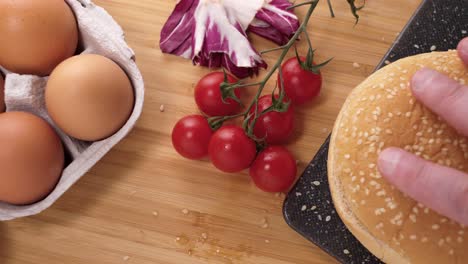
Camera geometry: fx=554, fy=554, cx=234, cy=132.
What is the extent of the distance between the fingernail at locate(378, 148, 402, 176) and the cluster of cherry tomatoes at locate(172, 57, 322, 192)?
317mm

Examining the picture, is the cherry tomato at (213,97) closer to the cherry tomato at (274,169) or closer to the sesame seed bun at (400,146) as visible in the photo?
the cherry tomato at (274,169)

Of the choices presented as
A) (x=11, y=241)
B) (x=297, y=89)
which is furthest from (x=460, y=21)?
(x=11, y=241)

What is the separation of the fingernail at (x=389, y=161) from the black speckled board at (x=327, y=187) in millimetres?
319

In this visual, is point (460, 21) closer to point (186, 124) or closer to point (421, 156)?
point (421, 156)

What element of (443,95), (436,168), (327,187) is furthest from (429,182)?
(327,187)

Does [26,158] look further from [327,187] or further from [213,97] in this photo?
[327,187]

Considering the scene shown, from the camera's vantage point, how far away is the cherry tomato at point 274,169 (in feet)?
3.83

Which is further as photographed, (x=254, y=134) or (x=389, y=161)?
(x=254, y=134)

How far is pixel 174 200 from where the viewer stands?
1.23 meters

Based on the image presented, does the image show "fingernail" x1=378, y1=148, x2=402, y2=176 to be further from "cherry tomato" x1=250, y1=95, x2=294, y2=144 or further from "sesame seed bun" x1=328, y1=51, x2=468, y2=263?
"cherry tomato" x1=250, y1=95, x2=294, y2=144

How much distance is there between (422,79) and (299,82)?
13.9 inches

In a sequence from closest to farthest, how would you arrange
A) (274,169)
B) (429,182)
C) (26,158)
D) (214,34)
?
(429,182) → (26,158) → (274,169) → (214,34)

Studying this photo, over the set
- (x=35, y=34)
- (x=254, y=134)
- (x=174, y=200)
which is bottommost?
(x=174, y=200)

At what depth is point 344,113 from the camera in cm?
99
